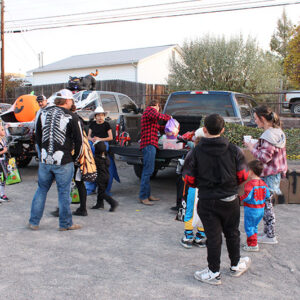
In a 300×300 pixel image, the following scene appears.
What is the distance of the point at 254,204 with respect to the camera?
4.32 m

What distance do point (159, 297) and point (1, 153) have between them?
14.8ft

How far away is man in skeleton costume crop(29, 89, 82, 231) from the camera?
15.6 feet

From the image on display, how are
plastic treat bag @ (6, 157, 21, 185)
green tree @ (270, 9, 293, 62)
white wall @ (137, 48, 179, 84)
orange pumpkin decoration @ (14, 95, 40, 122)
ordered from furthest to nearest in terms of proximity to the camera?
green tree @ (270, 9, 293, 62) → white wall @ (137, 48, 179, 84) → orange pumpkin decoration @ (14, 95, 40, 122) → plastic treat bag @ (6, 157, 21, 185)

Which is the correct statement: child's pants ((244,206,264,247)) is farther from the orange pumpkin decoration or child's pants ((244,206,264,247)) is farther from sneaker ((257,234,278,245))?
the orange pumpkin decoration

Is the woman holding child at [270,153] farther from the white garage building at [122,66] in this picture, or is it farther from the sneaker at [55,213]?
the white garage building at [122,66]

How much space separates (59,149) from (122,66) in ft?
89.2

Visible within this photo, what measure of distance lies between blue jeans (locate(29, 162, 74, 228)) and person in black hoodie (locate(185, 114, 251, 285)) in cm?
202

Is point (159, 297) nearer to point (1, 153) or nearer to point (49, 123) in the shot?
point (49, 123)

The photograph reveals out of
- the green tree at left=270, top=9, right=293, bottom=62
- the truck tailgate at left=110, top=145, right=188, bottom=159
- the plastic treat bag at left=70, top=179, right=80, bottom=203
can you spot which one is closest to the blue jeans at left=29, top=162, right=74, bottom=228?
the plastic treat bag at left=70, top=179, right=80, bottom=203

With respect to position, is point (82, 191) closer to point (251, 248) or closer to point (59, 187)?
point (59, 187)

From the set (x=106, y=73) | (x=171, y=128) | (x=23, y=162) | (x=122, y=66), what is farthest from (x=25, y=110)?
(x=106, y=73)

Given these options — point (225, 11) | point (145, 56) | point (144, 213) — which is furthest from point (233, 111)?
point (145, 56)

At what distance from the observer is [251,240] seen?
14.3 feet

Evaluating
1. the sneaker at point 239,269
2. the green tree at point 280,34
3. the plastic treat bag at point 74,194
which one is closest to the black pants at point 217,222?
the sneaker at point 239,269
